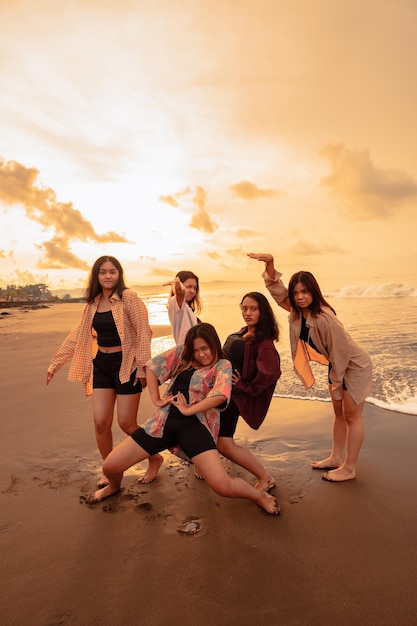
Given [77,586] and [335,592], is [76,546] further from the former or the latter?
[335,592]

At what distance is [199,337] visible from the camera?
3.16 m

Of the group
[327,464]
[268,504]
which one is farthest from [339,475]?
[268,504]

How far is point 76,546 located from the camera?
8.71 ft

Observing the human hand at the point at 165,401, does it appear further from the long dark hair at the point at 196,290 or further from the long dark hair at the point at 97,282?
the long dark hair at the point at 196,290

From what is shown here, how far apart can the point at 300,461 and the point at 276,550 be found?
4.79 feet

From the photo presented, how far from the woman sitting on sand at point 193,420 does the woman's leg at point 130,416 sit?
1.28 ft

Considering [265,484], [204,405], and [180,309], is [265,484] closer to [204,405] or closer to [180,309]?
[204,405]

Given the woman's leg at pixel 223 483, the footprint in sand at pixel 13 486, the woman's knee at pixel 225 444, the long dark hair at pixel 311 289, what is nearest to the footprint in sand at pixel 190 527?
the woman's leg at pixel 223 483

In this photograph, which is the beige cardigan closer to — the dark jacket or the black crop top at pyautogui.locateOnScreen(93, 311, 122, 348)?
the dark jacket

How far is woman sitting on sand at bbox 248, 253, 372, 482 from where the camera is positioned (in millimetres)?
3537

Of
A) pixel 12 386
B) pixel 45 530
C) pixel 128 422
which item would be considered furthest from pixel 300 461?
pixel 12 386

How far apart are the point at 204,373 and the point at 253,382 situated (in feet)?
1.45

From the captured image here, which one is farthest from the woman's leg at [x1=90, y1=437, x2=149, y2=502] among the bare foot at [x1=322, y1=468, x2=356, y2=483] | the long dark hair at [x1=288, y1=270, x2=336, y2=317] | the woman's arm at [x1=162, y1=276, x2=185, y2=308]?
the long dark hair at [x1=288, y1=270, x2=336, y2=317]

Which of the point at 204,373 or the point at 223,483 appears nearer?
the point at 223,483
